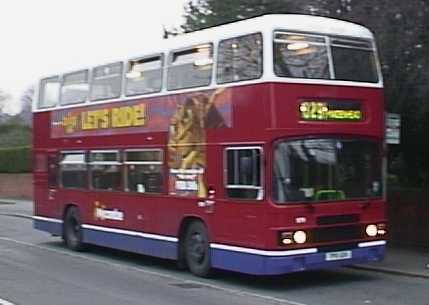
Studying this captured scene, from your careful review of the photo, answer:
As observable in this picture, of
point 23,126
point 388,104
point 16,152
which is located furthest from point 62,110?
point 23,126

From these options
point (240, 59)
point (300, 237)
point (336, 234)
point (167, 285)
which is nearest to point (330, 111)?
point (240, 59)

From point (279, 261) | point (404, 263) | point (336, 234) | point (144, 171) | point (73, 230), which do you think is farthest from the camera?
point (73, 230)

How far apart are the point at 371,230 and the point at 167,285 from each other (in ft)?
11.3

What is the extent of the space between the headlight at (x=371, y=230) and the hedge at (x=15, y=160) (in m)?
35.3

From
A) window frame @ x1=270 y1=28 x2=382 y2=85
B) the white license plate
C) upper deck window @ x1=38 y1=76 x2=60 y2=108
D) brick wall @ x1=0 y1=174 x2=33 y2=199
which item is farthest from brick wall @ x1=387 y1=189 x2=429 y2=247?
brick wall @ x1=0 y1=174 x2=33 y2=199

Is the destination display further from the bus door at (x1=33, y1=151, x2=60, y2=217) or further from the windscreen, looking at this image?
the bus door at (x1=33, y1=151, x2=60, y2=217)

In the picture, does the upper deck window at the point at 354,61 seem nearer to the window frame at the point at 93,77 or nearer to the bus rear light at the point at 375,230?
the bus rear light at the point at 375,230

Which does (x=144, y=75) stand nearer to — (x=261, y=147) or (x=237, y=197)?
(x=237, y=197)

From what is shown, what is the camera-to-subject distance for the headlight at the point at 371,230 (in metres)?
14.1

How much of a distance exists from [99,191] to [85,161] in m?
0.95

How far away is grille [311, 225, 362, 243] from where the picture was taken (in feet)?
44.2

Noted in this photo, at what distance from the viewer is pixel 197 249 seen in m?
15.0

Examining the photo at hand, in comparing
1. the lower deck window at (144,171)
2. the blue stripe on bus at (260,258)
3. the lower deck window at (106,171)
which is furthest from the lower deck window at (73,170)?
the blue stripe on bus at (260,258)

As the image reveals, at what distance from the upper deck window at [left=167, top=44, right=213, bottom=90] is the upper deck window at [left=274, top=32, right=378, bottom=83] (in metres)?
1.70
